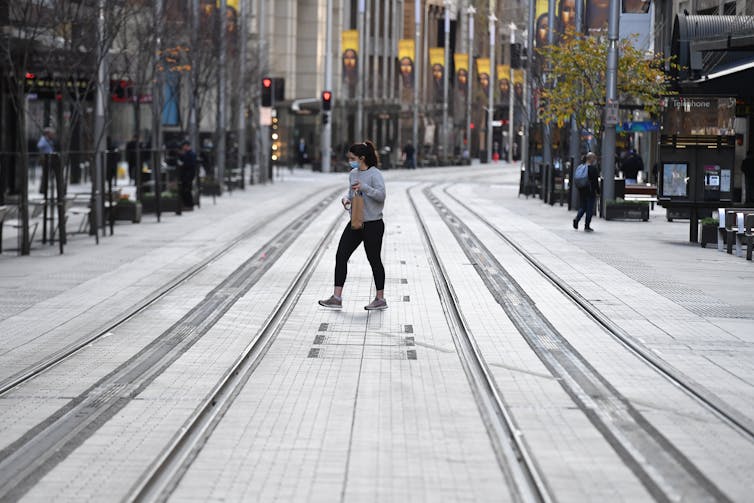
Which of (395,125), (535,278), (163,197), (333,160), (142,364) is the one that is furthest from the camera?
(395,125)

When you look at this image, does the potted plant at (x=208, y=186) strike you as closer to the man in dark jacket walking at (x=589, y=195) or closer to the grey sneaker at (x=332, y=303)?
the man in dark jacket walking at (x=589, y=195)

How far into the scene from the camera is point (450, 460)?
29.8 ft

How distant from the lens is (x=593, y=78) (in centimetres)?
4091

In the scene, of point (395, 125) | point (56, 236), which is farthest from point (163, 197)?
point (395, 125)

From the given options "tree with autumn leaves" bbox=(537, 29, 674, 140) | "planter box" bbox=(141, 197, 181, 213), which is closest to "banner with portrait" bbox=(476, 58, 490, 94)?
"tree with autumn leaves" bbox=(537, 29, 674, 140)

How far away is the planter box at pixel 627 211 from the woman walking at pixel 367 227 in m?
20.2

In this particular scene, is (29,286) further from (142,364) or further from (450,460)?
(450,460)

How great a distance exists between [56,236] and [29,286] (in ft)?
32.8

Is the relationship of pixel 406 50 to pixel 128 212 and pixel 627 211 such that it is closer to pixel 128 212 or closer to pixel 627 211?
pixel 627 211

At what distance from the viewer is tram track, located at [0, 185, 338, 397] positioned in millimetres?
12231

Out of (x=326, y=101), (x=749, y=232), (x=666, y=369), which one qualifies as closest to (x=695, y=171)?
(x=749, y=232)

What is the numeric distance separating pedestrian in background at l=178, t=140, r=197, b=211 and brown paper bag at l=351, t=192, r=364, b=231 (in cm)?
2211

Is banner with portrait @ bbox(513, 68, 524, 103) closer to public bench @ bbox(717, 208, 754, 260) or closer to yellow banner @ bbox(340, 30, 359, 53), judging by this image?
yellow banner @ bbox(340, 30, 359, 53)

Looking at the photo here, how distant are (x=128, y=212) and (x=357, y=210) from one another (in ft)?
59.7
